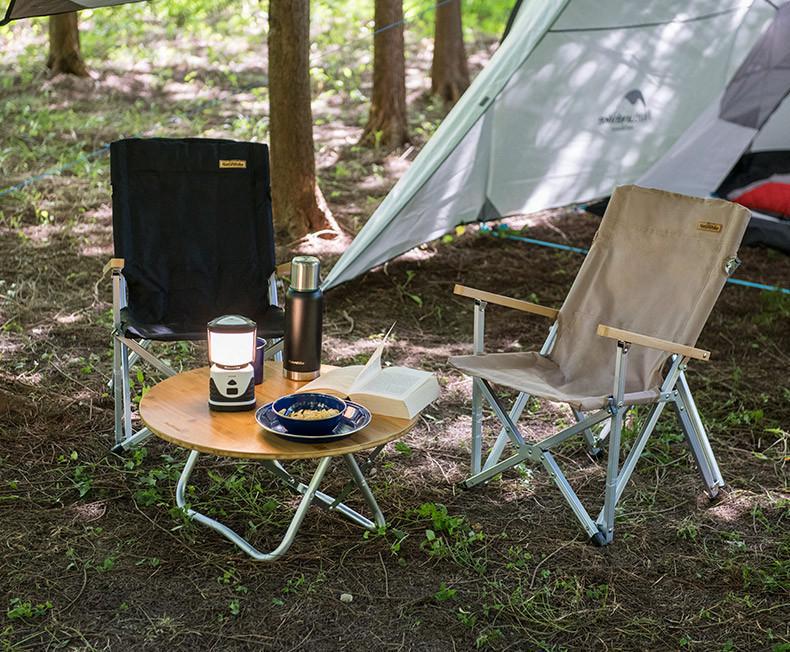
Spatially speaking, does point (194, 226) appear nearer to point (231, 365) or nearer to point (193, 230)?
point (193, 230)

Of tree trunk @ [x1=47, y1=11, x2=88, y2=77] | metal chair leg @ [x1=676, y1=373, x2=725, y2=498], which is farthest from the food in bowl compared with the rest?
tree trunk @ [x1=47, y1=11, x2=88, y2=77]

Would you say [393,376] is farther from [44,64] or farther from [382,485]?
[44,64]

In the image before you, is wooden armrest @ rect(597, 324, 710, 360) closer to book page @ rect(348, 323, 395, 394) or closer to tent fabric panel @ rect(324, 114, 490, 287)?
book page @ rect(348, 323, 395, 394)

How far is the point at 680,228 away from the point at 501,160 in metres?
1.92

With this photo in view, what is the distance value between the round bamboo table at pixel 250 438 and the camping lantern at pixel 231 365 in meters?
0.03

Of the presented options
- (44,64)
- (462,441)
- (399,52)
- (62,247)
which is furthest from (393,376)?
(44,64)

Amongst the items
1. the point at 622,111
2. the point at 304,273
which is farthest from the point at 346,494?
the point at 622,111

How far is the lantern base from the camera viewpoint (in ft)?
8.11

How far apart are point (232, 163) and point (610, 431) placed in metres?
1.55

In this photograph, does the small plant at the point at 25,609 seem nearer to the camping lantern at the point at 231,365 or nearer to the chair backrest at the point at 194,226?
the camping lantern at the point at 231,365

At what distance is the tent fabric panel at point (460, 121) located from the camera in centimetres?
402

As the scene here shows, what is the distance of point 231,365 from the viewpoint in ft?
8.23

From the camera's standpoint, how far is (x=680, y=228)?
9.67 feet

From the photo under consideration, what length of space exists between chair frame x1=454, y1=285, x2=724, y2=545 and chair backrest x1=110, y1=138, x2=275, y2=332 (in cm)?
90
